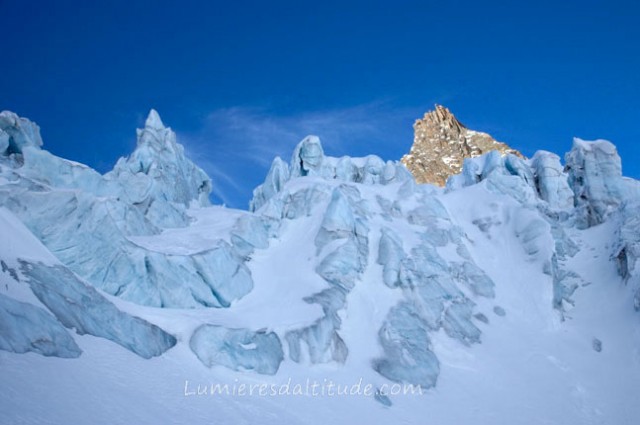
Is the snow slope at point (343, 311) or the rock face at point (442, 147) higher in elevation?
the rock face at point (442, 147)

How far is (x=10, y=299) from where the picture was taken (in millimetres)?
16516

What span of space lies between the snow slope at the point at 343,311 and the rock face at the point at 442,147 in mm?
58801

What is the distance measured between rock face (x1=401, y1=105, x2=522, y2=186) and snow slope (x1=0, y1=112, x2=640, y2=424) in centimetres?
5880

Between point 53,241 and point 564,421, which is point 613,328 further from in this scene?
point 53,241

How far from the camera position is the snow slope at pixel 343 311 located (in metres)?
18.2

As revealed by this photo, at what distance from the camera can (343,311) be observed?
3269 centimetres

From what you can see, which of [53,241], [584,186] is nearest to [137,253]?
[53,241]

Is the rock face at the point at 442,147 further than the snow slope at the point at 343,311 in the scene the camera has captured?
Result: Yes

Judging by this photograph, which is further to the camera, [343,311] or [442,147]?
[442,147]

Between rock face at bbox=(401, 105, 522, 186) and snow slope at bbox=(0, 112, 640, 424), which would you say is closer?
snow slope at bbox=(0, 112, 640, 424)

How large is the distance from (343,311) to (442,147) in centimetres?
9232

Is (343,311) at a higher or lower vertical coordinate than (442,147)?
lower

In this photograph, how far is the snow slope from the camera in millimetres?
18172

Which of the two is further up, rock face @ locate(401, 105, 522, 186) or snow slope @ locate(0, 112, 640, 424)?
rock face @ locate(401, 105, 522, 186)
